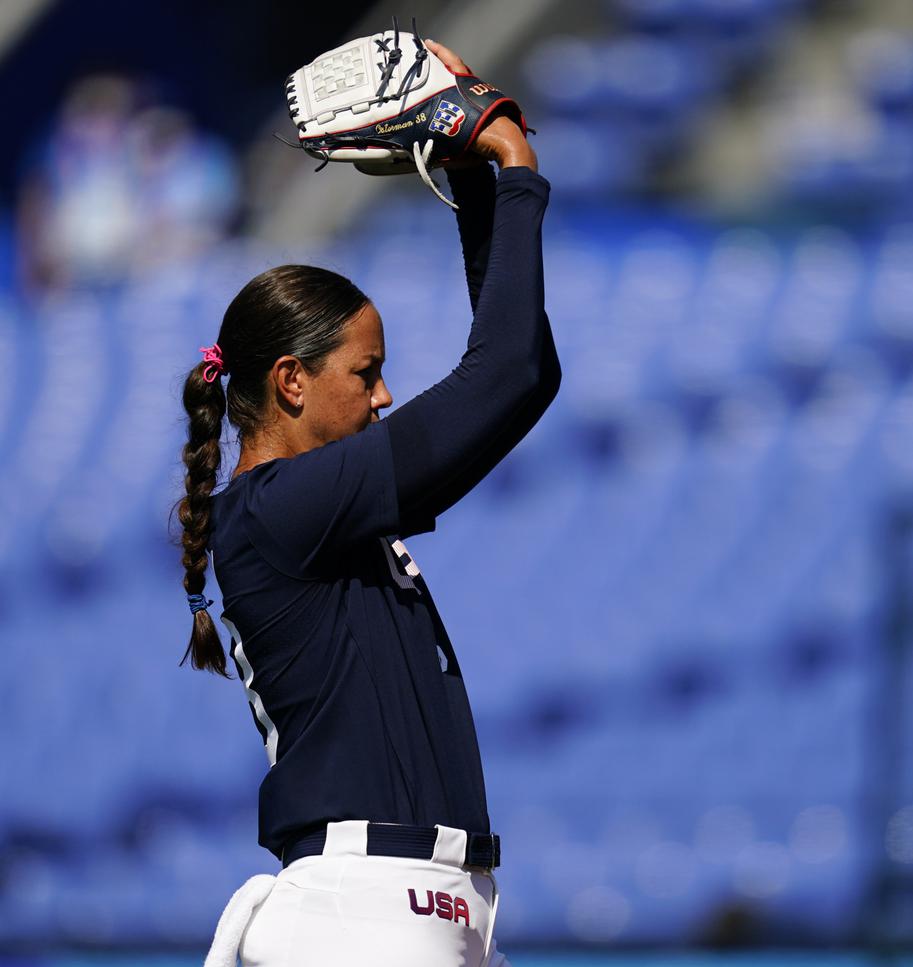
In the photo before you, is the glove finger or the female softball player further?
the glove finger

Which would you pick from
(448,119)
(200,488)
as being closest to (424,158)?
(448,119)

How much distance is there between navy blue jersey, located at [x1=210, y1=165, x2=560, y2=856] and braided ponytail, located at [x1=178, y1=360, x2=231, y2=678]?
6 cm

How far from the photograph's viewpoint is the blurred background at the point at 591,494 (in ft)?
18.0

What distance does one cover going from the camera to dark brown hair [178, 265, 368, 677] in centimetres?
179

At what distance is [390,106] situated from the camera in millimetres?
1875

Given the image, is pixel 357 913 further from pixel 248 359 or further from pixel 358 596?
pixel 248 359

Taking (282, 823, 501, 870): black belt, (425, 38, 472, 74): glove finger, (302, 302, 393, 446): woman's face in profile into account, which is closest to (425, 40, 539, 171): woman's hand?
(425, 38, 472, 74): glove finger

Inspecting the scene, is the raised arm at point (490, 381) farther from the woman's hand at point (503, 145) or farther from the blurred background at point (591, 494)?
the blurred background at point (591, 494)

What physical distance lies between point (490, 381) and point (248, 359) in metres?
0.34

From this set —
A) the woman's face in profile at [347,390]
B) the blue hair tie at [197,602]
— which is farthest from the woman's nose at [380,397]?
the blue hair tie at [197,602]

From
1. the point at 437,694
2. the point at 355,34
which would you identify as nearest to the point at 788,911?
the point at 437,694

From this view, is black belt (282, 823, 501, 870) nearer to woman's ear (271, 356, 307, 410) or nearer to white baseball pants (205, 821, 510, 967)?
white baseball pants (205, 821, 510, 967)

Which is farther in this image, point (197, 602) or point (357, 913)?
point (197, 602)

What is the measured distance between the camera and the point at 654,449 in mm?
5895
